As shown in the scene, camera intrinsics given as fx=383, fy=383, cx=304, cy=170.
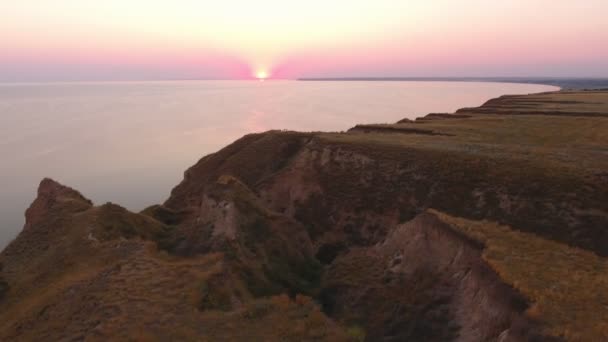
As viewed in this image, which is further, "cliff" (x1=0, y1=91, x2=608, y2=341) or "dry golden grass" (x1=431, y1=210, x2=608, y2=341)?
"cliff" (x1=0, y1=91, x2=608, y2=341)

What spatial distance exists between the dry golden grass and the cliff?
A: 80 mm

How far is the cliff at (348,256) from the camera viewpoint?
1730 cm

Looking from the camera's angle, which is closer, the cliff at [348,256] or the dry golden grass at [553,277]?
the dry golden grass at [553,277]

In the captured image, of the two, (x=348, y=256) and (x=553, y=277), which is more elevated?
Answer: (x=553, y=277)

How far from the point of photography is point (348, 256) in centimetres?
2941

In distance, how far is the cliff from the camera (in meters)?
17.3

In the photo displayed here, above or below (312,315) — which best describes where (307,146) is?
above

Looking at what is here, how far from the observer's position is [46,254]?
98.8ft

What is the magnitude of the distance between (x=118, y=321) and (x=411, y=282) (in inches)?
627

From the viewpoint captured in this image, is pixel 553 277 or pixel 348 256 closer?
pixel 553 277

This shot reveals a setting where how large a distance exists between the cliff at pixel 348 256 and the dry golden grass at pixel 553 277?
0.08 m

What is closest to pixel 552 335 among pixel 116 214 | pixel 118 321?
pixel 118 321

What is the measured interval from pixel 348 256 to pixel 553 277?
1406 centimetres

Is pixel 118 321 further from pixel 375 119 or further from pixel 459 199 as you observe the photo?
pixel 375 119
